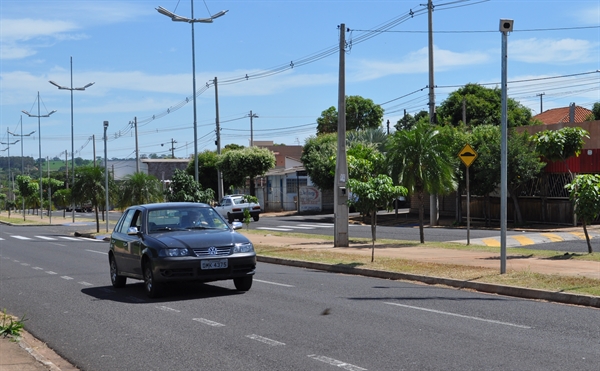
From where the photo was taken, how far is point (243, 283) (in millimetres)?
13328

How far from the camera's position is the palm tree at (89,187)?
4341 cm

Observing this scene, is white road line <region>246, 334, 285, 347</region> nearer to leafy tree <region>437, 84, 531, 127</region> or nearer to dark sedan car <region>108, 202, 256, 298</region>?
dark sedan car <region>108, 202, 256, 298</region>

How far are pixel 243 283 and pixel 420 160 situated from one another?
13.3 m

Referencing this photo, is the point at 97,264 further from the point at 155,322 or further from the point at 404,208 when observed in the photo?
the point at 404,208

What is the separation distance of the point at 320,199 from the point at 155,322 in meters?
48.9

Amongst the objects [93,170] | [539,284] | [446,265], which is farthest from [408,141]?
[93,170]

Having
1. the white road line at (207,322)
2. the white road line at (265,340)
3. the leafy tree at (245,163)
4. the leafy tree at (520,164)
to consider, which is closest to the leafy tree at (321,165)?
the leafy tree at (245,163)

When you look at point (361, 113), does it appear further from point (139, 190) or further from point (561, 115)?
point (139, 190)

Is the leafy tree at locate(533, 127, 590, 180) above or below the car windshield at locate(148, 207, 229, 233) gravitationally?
above

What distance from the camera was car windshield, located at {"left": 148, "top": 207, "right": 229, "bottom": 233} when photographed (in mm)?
13438

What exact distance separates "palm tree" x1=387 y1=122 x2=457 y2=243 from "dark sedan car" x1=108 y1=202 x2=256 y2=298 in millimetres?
12125

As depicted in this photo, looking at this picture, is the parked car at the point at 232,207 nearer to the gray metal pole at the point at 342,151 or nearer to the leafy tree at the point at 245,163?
the leafy tree at the point at 245,163

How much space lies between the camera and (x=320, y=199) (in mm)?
59156

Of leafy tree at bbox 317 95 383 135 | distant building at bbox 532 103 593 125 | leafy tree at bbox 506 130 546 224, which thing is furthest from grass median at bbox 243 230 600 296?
leafy tree at bbox 317 95 383 135
